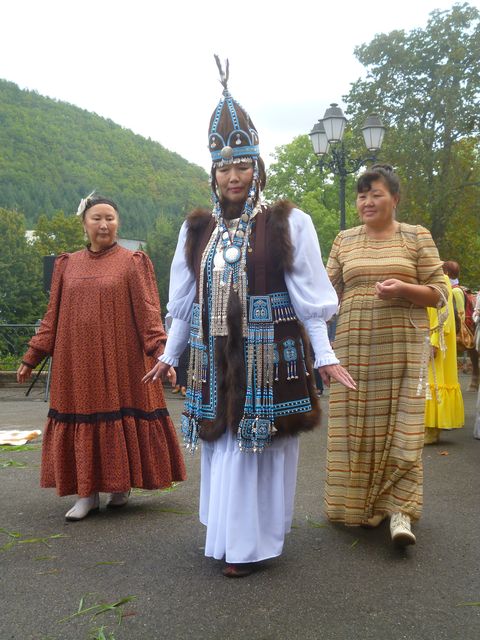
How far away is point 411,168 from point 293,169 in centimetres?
1428

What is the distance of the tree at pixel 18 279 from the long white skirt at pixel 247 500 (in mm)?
43998

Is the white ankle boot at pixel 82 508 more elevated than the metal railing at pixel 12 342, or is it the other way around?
the metal railing at pixel 12 342

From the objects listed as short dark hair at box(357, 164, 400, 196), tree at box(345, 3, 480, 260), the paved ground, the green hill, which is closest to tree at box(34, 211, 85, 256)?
the green hill

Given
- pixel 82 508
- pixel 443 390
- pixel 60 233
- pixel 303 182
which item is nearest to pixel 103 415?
pixel 82 508

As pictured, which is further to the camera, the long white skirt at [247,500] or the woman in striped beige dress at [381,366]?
the woman in striped beige dress at [381,366]

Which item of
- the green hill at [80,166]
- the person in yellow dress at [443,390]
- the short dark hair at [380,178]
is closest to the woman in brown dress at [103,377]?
the short dark hair at [380,178]

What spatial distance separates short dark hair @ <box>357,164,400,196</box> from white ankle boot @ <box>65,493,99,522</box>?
2.54 m

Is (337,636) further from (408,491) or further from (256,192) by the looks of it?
(256,192)

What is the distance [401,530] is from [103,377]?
203 centimetres

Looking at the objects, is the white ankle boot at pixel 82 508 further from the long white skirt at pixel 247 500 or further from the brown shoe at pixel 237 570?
the brown shoe at pixel 237 570

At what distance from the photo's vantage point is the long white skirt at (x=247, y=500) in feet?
11.2

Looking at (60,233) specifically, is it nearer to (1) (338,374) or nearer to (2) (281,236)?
(2) (281,236)

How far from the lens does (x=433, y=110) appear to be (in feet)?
95.6

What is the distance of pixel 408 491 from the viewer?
400 centimetres
